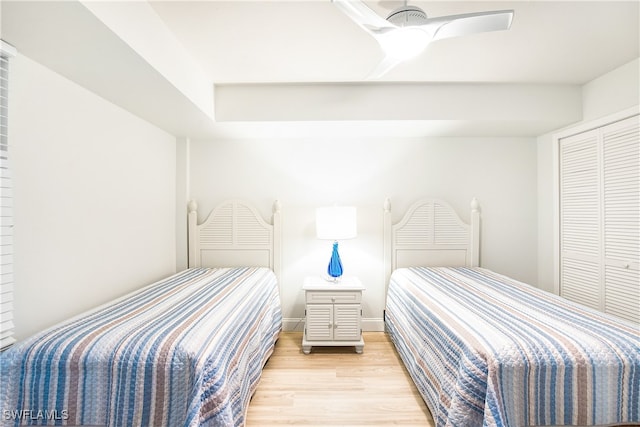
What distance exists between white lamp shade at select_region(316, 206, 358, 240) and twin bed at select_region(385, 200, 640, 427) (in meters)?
0.86

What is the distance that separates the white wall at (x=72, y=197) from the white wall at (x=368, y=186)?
0.82 m

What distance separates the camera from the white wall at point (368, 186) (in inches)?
120

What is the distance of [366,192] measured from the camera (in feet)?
10.1

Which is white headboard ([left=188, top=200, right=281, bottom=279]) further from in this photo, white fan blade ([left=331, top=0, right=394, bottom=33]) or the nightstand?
white fan blade ([left=331, top=0, right=394, bottom=33])

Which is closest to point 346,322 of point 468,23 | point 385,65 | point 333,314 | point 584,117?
point 333,314

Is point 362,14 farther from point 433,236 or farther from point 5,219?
point 433,236

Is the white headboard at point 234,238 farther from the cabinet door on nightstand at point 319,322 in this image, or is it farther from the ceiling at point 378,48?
the ceiling at point 378,48

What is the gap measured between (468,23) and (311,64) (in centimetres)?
111

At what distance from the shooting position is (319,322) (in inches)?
101

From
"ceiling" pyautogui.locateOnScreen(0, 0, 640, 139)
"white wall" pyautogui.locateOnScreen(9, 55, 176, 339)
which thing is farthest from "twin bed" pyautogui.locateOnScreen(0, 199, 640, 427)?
"ceiling" pyautogui.locateOnScreen(0, 0, 640, 139)

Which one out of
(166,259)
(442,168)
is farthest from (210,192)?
(442,168)

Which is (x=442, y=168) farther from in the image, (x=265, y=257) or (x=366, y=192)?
(x=265, y=257)

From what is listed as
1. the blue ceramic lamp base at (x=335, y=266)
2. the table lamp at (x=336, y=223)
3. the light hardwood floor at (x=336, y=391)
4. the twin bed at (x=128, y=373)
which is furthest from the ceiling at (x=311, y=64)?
the light hardwood floor at (x=336, y=391)

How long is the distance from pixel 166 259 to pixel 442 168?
9.66 feet
